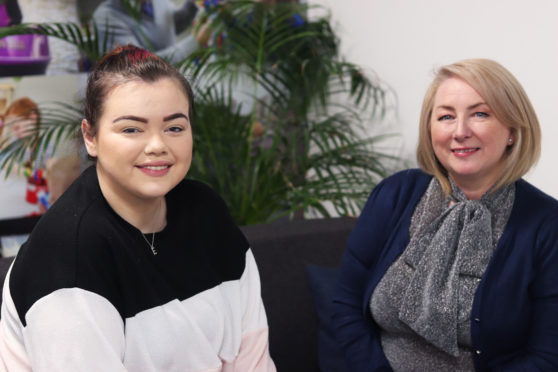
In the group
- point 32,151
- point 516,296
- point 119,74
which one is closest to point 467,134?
point 516,296

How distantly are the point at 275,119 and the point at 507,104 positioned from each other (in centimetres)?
154

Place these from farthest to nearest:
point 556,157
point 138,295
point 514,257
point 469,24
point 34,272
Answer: point 469,24
point 556,157
point 514,257
point 138,295
point 34,272

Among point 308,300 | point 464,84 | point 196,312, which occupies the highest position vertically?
point 464,84

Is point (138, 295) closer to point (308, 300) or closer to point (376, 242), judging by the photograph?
point (376, 242)

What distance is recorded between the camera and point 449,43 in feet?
7.77

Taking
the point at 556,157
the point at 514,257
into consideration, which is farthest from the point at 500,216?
the point at 556,157

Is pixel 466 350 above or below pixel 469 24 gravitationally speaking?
below

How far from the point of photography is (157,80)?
1268 millimetres

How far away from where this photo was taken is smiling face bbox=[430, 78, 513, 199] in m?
1.57

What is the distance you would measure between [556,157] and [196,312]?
1.29m

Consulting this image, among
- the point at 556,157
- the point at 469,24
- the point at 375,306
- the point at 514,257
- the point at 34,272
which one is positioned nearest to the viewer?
the point at 34,272

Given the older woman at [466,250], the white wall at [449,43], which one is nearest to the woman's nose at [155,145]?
the older woman at [466,250]

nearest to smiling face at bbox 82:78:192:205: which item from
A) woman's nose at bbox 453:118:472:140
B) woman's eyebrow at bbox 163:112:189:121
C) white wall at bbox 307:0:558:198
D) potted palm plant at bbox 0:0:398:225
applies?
woman's eyebrow at bbox 163:112:189:121

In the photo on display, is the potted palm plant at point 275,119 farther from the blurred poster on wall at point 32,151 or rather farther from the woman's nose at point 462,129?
the woman's nose at point 462,129
